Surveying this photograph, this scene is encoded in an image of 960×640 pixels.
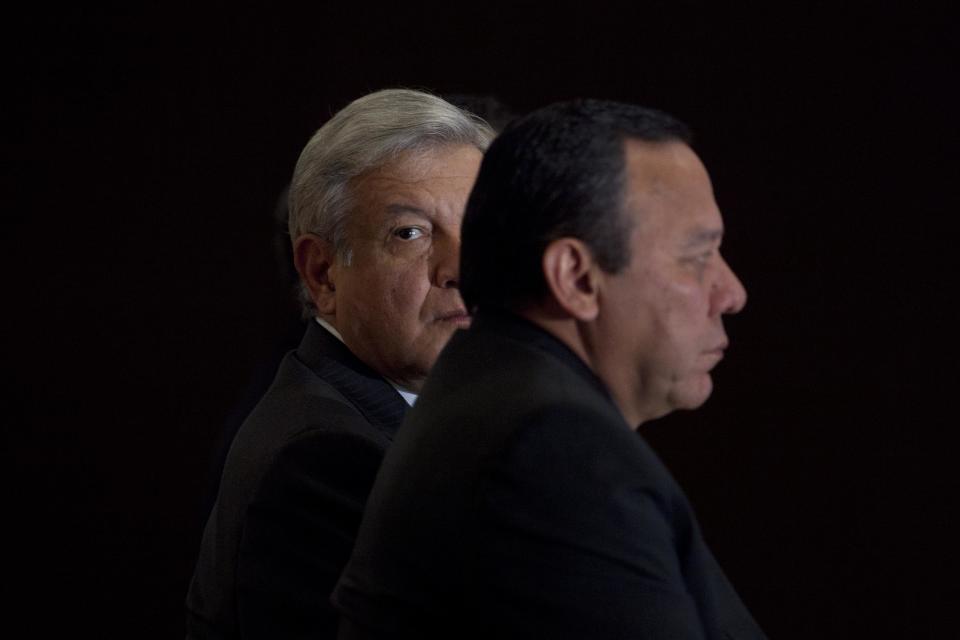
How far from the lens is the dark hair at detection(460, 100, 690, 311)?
1.15m

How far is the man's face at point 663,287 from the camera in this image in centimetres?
117

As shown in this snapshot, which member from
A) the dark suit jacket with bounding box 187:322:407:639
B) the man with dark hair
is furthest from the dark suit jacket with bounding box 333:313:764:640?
the dark suit jacket with bounding box 187:322:407:639

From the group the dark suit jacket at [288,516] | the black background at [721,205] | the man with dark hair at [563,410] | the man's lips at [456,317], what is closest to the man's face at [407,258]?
the man's lips at [456,317]

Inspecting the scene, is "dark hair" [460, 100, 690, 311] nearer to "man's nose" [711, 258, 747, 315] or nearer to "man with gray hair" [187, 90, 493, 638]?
"man's nose" [711, 258, 747, 315]

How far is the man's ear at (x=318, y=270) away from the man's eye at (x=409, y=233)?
0.10m

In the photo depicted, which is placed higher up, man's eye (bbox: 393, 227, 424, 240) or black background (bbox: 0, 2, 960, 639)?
man's eye (bbox: 393, 227, 424, 240)

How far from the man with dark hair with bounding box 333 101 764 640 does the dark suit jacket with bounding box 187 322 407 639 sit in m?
0.19

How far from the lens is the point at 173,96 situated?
3570 millimetres

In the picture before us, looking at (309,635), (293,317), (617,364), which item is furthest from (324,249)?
(293,317)

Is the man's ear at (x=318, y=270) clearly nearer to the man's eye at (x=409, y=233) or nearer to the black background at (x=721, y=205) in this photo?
the man's eye at (x=409, y=233)

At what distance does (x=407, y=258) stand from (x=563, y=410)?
2.19 feet

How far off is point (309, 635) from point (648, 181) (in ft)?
1.92

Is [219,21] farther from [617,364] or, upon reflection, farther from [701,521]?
[617,364]

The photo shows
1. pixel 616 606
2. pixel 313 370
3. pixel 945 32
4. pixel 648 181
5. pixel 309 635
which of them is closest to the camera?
pixel 616 606
